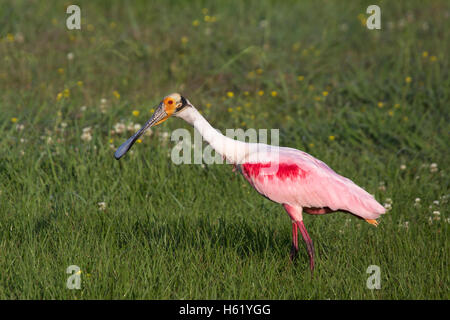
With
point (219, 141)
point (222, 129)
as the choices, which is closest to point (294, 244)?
point (219, 141)

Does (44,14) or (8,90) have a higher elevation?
(44,14)

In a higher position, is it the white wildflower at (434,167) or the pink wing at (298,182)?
the white wildflower at (434,167)

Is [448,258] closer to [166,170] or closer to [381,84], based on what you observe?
[166,170]

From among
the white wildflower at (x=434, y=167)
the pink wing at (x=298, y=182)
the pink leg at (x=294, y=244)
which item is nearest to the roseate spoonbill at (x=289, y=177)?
the pink wing at (x=298, y=182)

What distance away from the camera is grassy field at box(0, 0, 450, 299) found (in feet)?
18.9

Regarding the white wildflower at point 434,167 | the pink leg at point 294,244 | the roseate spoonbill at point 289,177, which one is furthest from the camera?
the white wildflower at point 434,167

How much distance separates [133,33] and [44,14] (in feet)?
6.12

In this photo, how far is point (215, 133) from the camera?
18.9 ft

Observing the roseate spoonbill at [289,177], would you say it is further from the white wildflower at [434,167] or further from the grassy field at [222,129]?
the white wildflower at [434,167]

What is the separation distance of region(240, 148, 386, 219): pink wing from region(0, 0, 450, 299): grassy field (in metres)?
0.55

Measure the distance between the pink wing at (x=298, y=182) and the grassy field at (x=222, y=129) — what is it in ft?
1.80

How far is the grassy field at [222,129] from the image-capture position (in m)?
5.76
